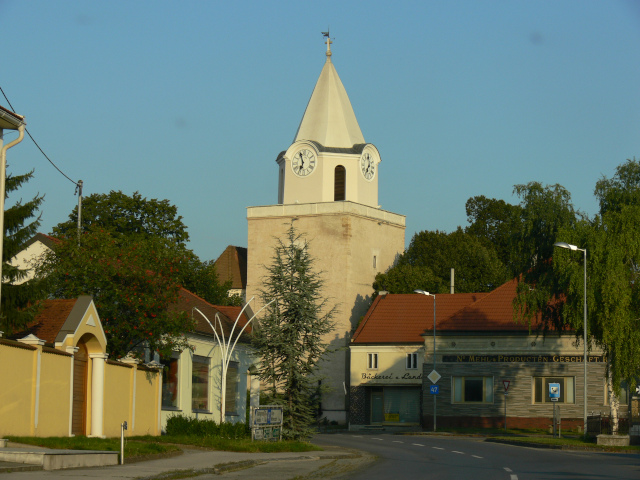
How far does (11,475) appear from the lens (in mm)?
16281

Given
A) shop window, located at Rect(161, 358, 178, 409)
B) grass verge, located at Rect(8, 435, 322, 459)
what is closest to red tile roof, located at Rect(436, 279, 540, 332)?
shop window, located at Rect(161, 358, 178, 409)

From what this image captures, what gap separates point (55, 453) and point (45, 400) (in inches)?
244

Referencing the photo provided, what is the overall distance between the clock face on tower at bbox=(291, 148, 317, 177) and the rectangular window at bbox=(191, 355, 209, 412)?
36.7 metres

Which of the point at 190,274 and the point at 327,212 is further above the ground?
the point at 327,212

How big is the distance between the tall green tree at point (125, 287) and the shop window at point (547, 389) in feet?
93.0

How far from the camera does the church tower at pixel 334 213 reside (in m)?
71.6

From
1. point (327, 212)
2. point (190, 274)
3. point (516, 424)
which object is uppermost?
point (327, 212)

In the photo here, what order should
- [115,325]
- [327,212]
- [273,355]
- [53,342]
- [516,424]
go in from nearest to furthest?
[53,342]
[115,325]
[273,355]
[516,424]
[327,212]

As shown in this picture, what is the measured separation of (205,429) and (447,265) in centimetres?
4616

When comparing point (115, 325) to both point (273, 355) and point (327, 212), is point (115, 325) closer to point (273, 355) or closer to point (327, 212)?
point (273, 355)

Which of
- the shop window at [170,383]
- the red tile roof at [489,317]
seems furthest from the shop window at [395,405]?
the shop window at [170,383]

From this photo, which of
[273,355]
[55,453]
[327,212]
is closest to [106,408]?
[273,355]

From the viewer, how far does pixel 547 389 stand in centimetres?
5350

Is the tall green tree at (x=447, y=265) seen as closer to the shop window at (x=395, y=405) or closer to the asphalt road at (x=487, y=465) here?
the shop window at (x=395, y=405)
